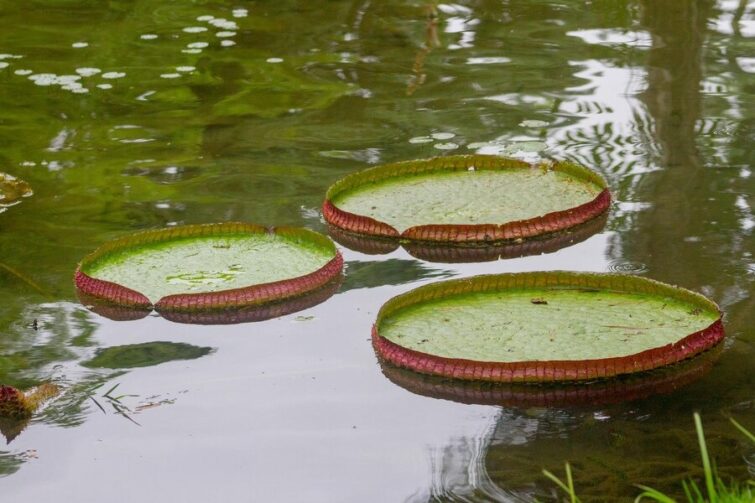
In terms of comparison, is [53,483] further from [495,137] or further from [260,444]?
[495,137]

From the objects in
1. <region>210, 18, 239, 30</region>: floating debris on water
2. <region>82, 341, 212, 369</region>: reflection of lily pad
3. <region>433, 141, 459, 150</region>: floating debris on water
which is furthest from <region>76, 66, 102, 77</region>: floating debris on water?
<region>82, 341, 212, 369</region>: reflection of lily pad

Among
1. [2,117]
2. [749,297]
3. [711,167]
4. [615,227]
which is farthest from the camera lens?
[2,117]

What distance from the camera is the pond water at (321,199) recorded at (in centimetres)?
297

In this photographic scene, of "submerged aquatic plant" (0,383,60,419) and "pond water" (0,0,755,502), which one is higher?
"submerged aquatic plant" (0,383,60,419)

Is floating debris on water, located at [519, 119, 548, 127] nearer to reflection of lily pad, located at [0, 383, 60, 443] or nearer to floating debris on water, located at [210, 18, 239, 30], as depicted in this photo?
floating debris on water, located at [210, 18, 239, 30]

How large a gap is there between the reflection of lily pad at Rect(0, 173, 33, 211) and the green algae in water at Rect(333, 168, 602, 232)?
4.46ft

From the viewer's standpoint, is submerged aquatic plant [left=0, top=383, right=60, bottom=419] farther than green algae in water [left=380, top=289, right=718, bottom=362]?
No

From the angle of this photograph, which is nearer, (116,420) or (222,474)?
(222,474)

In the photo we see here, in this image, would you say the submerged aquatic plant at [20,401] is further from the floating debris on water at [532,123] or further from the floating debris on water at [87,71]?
the floating debris on water at [87,71]

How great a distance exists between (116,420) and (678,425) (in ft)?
4.86

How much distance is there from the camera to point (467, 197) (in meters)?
4.44

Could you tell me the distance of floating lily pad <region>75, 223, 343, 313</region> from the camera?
3.77 m

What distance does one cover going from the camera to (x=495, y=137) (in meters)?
5.23

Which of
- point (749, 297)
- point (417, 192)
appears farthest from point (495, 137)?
point (749, 297)
